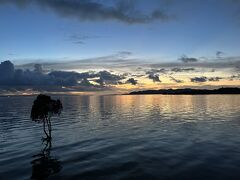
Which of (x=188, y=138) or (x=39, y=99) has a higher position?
(x=39, y=99)

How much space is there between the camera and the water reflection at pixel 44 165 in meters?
41.8

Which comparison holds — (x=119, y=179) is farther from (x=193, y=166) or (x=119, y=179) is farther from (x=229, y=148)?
(x=229, y=148)

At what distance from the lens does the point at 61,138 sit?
72.4 m

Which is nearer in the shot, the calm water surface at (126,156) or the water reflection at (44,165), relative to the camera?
the calm water surface at (126,156)

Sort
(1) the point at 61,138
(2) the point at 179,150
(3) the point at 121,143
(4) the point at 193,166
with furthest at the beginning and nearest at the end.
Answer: (1) the point at 61,138, (3) the point at 121,143, (2) the point at 179,150, (4) the point at 193,166

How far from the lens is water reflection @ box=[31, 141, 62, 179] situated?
4181 cm

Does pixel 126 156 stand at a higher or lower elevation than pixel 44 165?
higher

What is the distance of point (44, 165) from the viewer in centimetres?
4703

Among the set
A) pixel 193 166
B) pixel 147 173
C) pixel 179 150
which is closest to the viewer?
pixel 147 173

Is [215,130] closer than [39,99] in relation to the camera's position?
No

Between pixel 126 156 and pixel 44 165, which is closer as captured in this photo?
pixel 44 165

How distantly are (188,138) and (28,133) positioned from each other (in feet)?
151

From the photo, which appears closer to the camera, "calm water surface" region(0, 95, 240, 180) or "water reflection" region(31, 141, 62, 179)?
"calm water surface" region(0, 95, 240, 180)

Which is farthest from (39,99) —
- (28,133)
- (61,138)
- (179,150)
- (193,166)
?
(193,166)
